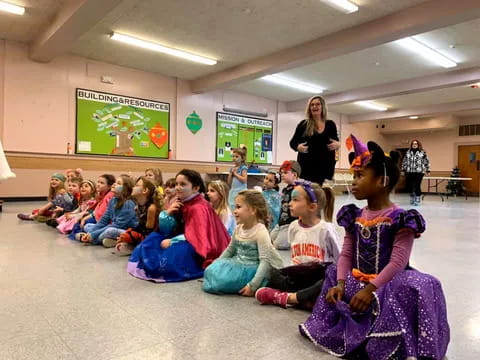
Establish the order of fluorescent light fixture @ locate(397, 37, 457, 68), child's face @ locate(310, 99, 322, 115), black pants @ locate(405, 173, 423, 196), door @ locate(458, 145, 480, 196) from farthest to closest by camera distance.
Result: door @ locate(458, 145, 480, 196)
black pants @ locate(405, 173, 423, 196)
fluorescent light fixture @ locate(397, 37, 457, 68)
child's face @ locate(310, 99, 322, 115)

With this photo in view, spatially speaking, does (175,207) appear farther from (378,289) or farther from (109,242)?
(378,289)

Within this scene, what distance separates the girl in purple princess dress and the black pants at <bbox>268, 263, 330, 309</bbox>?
Answer: 297mm

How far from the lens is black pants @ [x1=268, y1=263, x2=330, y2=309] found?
1732 mm

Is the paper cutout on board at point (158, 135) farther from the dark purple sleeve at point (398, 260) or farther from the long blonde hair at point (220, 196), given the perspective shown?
the dark purple sleeve at point (398, 260)

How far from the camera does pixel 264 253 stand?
1.98 metres

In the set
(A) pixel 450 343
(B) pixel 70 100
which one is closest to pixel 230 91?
(B) pixel 70 100

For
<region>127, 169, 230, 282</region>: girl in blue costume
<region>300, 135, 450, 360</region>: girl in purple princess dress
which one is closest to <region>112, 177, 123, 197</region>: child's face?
<region>127, 169, 230, 282</region>: girl in blue costume

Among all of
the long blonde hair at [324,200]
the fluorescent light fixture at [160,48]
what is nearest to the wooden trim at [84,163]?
the fluorescent light fixture at [160,48]

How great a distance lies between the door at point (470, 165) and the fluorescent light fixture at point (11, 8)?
50.0 feet

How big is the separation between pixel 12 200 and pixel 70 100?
2.36 m

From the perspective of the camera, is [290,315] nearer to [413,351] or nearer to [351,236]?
[351,236]

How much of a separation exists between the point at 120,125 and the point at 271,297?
24.0 feet

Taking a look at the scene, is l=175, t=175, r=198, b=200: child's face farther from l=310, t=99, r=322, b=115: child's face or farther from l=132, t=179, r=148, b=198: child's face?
l=310, t=99, r=322, b=115: child's face

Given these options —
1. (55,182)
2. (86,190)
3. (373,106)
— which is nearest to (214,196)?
(86,190)
